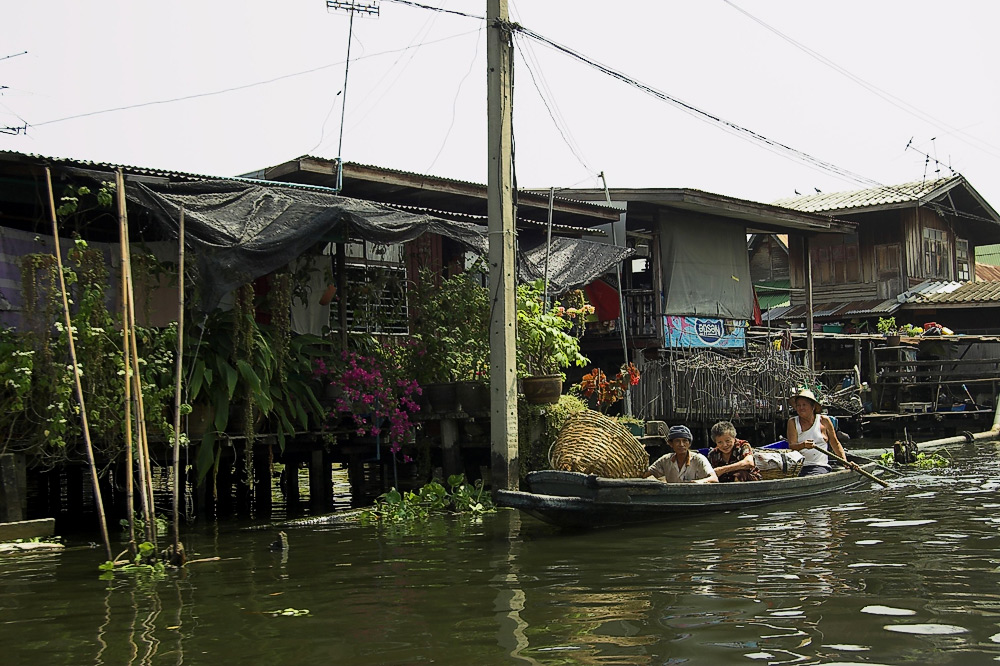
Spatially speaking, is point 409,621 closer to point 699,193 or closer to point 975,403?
point 699,193

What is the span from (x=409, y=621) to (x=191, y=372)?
17.6 ft

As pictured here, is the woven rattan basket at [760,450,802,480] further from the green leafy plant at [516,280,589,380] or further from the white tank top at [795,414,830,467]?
the green leafy plant at [516,280,589,380]

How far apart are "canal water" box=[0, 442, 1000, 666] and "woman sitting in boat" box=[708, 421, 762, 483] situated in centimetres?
86

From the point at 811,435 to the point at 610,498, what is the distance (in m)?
4.42

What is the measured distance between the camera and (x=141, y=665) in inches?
218

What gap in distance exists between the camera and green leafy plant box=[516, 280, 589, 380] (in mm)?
13141

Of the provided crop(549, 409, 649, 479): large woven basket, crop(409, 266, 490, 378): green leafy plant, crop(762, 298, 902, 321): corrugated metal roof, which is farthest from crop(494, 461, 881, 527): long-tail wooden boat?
crop(762, 298, 902, 321): corrugated metal roof

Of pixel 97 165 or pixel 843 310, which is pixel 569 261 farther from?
pixel 843 310

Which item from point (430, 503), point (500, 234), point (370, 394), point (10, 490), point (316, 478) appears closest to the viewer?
point (10, 490)

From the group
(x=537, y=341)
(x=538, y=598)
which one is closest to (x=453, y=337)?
(x=537, y=341)

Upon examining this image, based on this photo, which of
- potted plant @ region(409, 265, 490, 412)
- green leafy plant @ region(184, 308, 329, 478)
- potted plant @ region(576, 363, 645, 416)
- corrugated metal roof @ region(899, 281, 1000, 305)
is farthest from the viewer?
corrugated metal roof @ region(899, 281, 1000, 305)

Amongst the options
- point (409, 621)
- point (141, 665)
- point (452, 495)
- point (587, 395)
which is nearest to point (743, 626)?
point (409, 621)

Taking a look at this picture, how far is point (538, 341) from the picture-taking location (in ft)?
43.3

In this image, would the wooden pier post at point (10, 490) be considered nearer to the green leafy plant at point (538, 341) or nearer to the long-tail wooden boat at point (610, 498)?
→ the long-tail wooden boat at point (610, 498)
